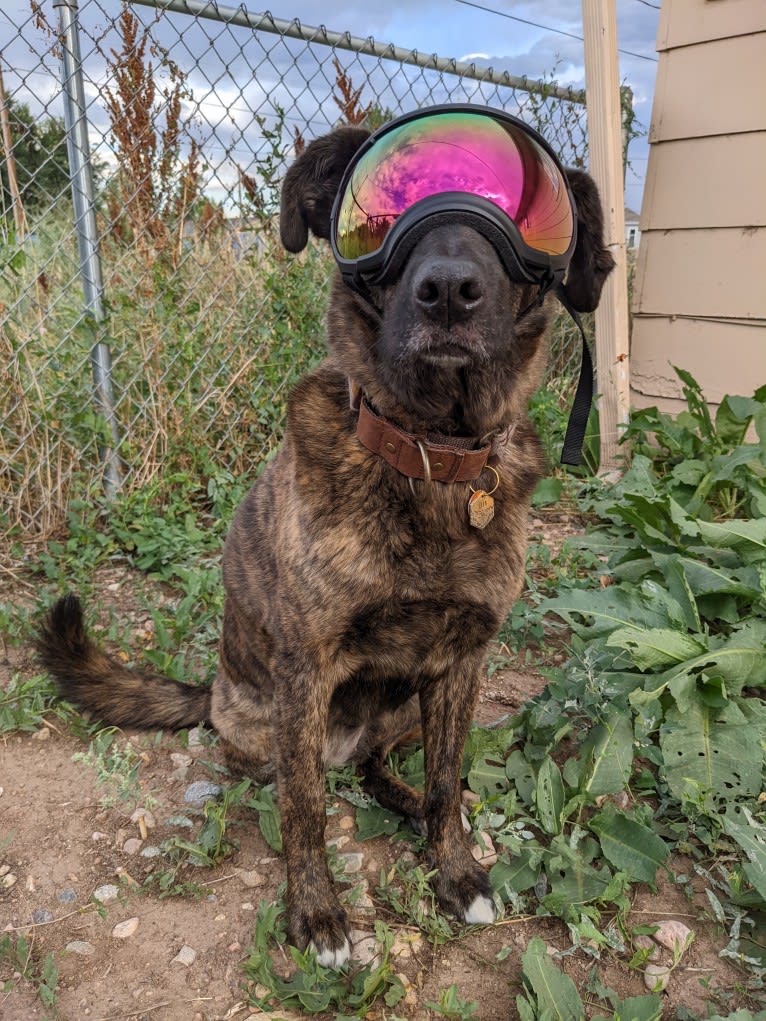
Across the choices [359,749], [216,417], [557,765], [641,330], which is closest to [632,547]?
[557,765]

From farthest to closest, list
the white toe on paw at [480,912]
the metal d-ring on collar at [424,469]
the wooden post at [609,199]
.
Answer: the wooden post at [609,199] → the white toe on paw at [480,912] → the metal d-ring on collar at [424,469]

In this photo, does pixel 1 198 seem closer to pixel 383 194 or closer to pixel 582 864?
pixel 383 194

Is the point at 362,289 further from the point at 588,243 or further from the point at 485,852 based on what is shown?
the point at 485,852

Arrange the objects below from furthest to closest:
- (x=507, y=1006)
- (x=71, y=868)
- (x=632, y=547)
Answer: (x=632, y=547) → (x=71, y=868) → (x=507, y=1006)

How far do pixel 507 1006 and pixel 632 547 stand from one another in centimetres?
191

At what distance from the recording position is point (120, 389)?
375cm

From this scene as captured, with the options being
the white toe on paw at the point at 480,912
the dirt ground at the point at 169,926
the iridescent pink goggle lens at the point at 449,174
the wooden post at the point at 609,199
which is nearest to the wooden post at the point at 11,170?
the iridescent pink goggle lens at the point at 449,174

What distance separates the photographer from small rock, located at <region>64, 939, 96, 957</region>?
1.77 metres

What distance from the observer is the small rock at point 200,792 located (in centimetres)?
227

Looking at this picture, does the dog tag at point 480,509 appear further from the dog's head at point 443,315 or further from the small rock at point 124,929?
the small rock at point 124,929

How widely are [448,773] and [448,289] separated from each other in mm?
1207

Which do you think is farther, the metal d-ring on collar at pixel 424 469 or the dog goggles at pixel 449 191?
the metal d-ring on collar at pixel 424 469

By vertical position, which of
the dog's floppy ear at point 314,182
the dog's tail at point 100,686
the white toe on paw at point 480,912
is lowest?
the white toe on paw at point 480,912

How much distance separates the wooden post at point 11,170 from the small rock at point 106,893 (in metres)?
2.66
